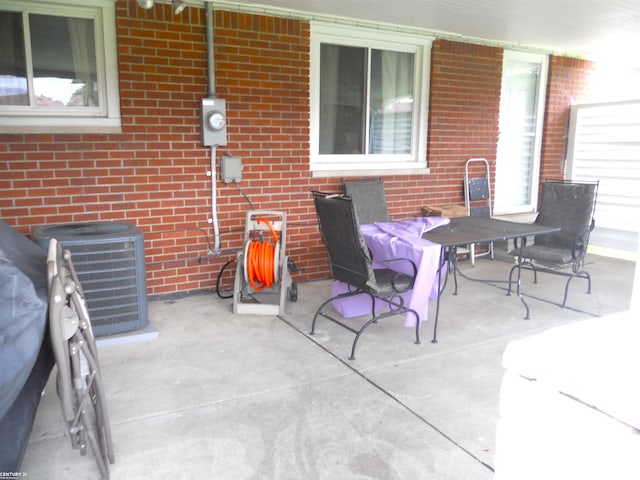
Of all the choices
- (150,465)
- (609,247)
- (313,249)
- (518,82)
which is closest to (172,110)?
(313,249)

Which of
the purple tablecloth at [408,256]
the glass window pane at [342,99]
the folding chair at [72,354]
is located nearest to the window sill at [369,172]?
the glass window pane at [342,99]

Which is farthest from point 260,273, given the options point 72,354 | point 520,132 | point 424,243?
point 520,132

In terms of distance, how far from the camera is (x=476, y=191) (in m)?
6.09

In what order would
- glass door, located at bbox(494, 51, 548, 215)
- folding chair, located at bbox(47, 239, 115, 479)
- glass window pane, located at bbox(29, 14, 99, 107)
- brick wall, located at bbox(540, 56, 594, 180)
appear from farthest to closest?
brick wall, located at bbox(540, 56, 594, 180) < glass door, located at bbox(494, 51, 548, 215) < glass window pane, located at bbox(29, 14, 99, 107) < folding chair, located at bbox(47, 239, 115, 479)

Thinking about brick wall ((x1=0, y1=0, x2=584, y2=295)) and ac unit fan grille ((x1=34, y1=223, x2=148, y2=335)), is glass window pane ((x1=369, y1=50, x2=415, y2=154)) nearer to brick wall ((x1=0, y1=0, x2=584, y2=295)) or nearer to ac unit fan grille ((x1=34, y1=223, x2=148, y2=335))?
brick wall ((x1=0, y1=0, x2=584, y2=295))

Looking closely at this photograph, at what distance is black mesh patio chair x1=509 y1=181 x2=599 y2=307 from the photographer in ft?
14.8

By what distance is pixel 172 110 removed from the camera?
14.2ft

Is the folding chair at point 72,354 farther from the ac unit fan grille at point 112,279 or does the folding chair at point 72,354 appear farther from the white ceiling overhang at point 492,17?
the white ceiling overhang at point 492,17

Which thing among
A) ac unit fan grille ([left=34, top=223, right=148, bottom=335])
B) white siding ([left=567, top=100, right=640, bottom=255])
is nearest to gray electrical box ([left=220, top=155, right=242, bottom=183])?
ac unit fan grille ([left=34, top=223, right=148, bottom=335])

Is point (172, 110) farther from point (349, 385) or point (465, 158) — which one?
point (465, 158)

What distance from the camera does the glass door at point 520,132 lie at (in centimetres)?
639

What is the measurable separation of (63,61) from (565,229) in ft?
15.1

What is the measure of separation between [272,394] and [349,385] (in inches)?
17.9

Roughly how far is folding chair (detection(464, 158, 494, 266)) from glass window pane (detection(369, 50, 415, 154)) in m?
0.87
